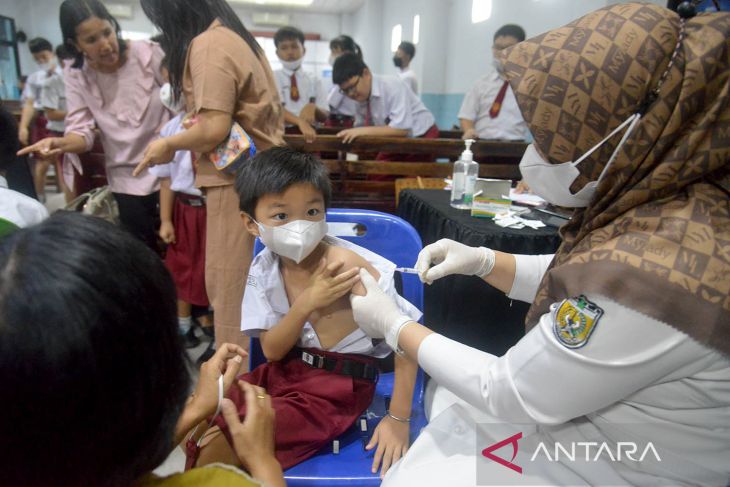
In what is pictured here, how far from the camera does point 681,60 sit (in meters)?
0.70

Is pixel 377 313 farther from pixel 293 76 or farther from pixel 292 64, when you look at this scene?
pixel 293 76

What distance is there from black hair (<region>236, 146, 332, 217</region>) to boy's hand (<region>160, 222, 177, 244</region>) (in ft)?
3.89

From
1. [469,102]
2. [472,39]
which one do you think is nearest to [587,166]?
[469,102]

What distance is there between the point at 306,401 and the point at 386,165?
76.1 inches

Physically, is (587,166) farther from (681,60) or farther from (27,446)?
(27,446)

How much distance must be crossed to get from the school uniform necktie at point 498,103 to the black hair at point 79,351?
12.6 ft

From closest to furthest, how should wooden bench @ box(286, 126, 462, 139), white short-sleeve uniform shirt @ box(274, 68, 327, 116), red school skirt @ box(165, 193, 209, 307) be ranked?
1. red school skirt @ box(165, 193, 209, 307)
2. wooden bench @ box(286, 126, 462, 139)
3. white short-sleeve uniform shirt @ box(274, 68, 327, 116)

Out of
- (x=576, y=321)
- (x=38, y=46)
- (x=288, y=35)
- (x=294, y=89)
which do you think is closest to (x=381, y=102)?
(x=288, y=35)

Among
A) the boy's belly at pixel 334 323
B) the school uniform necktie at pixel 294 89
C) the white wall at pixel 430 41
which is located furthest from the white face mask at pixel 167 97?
the white wall at pixel 430 41

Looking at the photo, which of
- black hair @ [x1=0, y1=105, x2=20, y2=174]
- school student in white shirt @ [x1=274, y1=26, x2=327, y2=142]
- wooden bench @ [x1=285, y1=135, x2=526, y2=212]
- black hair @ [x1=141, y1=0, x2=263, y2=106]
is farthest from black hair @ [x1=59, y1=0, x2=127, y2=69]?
school student in white shirt @ [x1=274, y1=26, x2=327, y2=142]

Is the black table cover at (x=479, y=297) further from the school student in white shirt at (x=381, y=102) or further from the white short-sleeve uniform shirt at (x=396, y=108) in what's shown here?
the white short-sleeve uniform shirt at (x=396, y=108)

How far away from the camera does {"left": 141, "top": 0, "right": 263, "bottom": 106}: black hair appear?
1.44 metres

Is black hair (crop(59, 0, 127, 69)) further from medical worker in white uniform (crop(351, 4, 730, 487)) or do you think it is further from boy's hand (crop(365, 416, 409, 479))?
boy's hand (crop(365, 416, 409, 479))

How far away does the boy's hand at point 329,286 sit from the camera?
1.06 m
